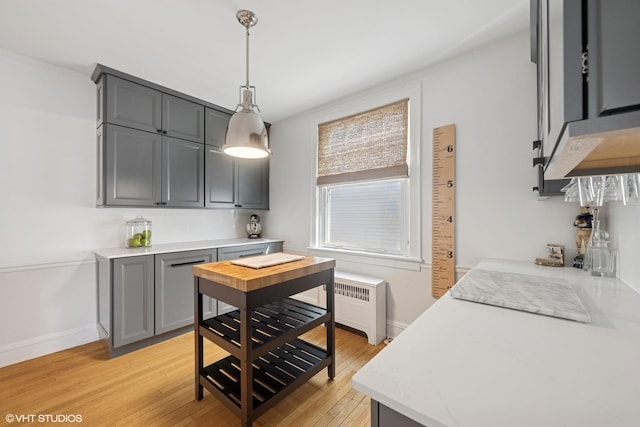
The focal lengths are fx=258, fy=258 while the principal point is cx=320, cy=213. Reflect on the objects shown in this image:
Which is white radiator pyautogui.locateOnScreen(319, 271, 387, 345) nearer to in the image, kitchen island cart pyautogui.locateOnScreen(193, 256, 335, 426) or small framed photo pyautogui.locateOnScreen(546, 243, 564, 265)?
kitchen island cart pyautogui.locateOnScreen(193, 256, 335, 426)

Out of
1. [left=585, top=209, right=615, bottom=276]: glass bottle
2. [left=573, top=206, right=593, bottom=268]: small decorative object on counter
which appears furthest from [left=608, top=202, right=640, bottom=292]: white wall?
[left=573, top=206, right=593, bottom=268]: small decorative object on counter

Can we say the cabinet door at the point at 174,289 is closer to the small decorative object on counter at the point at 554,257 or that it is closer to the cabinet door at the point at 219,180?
the cabinet door at the point at 219,180

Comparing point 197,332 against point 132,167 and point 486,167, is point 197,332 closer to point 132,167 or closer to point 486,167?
point 132,167

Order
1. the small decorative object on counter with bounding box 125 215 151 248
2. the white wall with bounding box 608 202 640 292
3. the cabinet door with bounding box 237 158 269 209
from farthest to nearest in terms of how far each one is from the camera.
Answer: the cabinet door with bounding box 237 158 269 209 → the small decorative object on counter with bounding box 125 215 151 248 → the white wall with bounding box 608 202 640 292

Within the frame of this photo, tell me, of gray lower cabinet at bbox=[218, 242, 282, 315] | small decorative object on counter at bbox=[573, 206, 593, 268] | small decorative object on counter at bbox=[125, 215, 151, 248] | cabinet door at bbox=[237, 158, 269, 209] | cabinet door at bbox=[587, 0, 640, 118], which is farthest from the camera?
cabinet door at bbox=[237, 158, 269, 209]

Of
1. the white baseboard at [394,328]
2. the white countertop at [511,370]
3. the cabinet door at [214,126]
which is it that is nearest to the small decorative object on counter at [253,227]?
the cabinet door at [214,126]

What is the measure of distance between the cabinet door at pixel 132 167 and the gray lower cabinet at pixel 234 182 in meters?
0.57

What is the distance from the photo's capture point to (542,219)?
1910mm

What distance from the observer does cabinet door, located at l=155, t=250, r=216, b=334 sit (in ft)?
8.34

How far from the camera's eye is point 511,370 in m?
0.62

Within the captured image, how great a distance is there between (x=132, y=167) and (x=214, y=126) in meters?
1.06

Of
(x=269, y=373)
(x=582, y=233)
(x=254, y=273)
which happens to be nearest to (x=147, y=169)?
(x=254, y=273)

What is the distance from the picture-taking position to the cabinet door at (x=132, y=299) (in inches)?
90.2

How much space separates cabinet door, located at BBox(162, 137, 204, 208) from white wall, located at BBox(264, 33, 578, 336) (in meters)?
2.14
